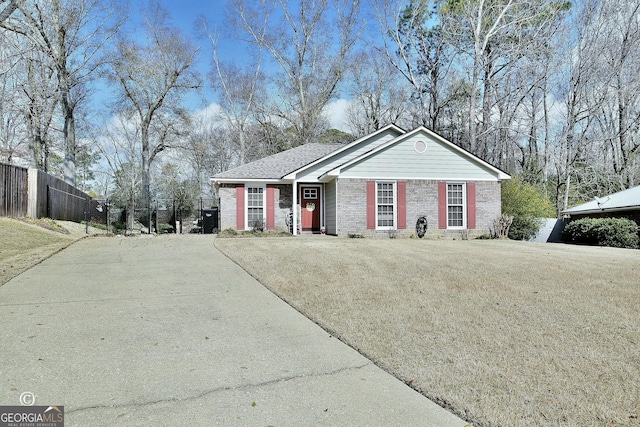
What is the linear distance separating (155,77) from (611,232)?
91.3ft

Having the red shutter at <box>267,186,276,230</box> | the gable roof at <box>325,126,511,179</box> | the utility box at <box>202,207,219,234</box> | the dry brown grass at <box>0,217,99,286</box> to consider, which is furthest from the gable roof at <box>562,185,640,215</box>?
the dry brown grass at <box>0,217,99,286</box>

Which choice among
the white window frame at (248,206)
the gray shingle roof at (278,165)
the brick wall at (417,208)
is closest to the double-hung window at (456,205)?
the brick wall at (417,208)

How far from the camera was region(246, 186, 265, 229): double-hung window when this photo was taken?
18.3 meters

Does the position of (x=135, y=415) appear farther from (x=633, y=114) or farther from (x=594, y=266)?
(x=633, y=114)

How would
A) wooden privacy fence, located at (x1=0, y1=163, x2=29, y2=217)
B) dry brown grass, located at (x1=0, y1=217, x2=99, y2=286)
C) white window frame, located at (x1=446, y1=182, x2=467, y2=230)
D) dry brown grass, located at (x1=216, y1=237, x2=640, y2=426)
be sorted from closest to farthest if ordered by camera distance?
dry brown grass, located at (x1=216, y1=237, x2=640, y2=426) < dry brown grass, located at (x1=0, y1=217, x2=99, y2=286) < wooden privacy fence, located at (x1=0, y1=163, x2=29, y2=217) < white window frame, located at (x1=446, y1=182, x2=467, y2=230)

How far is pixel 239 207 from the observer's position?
18125mm

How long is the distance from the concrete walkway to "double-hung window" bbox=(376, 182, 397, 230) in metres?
11.4

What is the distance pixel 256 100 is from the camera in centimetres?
3322

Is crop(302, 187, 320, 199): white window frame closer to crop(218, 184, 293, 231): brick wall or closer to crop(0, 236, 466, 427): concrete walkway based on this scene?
crop(218, 184, 293, 231): brick wall

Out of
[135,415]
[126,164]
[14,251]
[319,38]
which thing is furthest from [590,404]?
[126,164]

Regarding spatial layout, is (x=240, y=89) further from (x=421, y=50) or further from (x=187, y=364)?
(x=187, y=364)

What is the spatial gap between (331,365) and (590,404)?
1850 mm

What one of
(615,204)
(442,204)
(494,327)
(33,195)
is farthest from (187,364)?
(615,204)

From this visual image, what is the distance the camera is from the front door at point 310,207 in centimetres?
1884
